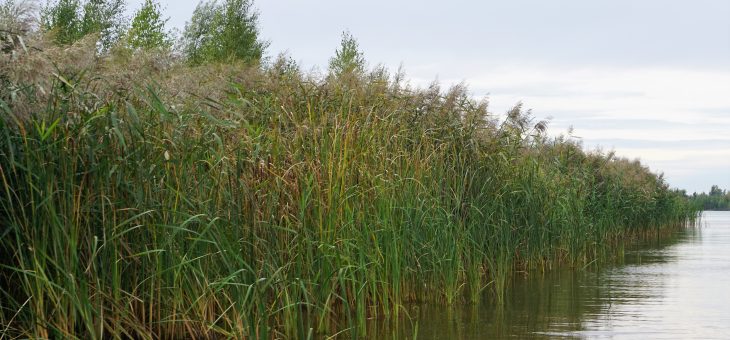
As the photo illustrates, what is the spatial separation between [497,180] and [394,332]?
3.81 m

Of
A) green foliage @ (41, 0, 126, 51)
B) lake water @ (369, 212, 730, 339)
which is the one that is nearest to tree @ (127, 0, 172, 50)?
green foliage @ (41, 0, 126, 51)

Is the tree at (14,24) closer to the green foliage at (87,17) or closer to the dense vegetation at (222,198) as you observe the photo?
the dense vegetation at (222,198)

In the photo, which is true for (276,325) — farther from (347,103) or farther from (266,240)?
(347,103)

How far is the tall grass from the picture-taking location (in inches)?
219

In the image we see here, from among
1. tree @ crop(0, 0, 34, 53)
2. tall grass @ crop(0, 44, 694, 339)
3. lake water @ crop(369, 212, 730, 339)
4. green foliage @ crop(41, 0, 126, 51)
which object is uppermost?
green foliage @ crop(41, 0, 126, 51)

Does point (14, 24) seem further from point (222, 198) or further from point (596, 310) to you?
point (596, 310)

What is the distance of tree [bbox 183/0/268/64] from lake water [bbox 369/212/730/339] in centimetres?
2862

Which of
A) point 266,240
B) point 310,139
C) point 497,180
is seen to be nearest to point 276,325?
point 266,240

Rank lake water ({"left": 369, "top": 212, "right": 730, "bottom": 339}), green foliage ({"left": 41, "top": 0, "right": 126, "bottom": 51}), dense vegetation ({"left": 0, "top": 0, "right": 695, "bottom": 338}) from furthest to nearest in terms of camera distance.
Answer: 1. green foliage ({"left": 41, "top": 0, "right": 126, "bottom": 51})
2. lake water ({"left": 369, "top": 212, "right": 730, "bottom": 339})
3. dense vegetation ({"left": 0, "top": 0, "right": 695, "bottom": 338})

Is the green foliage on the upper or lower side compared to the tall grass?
upper

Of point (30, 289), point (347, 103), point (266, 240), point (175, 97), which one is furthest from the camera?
point (347, 103)

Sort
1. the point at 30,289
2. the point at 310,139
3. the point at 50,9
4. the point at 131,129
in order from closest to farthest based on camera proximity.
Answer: the point at 30,289, the point at 131,129, the point at 310,139, the point at 50,9

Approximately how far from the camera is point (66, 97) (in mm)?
5930

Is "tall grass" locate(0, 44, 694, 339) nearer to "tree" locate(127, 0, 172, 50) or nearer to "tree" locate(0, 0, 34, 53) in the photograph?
"tree" locate(0, 0, 34, 53)
